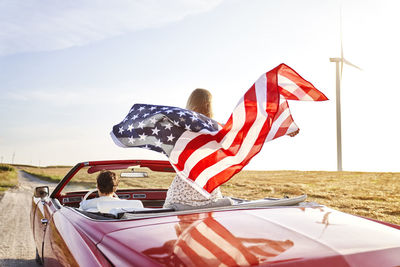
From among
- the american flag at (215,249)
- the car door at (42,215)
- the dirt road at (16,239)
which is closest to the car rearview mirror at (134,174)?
the car door at (42,215)

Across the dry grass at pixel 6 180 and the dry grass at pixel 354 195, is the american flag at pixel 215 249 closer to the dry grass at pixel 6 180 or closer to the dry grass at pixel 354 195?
the dry grass at pixel 354 195

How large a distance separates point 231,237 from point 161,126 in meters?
1.46

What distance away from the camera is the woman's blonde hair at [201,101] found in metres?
3.35

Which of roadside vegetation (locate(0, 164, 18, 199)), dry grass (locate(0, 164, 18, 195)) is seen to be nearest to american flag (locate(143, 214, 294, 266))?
roadside vegetation (locate(0, 164, 18, 199))

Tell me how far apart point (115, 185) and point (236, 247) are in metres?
2.60

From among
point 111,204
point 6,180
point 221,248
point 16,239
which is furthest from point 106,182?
point 6,180

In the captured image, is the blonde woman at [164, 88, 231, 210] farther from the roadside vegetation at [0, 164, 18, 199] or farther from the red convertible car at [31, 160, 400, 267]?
the roadside vegetation at [0, 164, 18, 199]

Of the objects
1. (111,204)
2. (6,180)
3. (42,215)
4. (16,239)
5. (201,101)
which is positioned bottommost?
(6,180)

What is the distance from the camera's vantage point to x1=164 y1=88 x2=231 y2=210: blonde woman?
2.96m

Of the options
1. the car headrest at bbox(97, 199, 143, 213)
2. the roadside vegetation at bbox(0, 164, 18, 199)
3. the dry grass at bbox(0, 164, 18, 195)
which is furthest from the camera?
the dry grass at bbox(0, 164, 18, 195)

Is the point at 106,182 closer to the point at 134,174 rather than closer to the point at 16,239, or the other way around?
the point at 134,174

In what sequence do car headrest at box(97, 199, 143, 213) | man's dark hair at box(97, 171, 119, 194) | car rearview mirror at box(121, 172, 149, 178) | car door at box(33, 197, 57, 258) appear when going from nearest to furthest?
car headrest at box(97, 199, 143, 213) → car door at box(33, 197, 57, 258) → man's dark hair at box(97, 171, 119, 194) → car rearview mirror at box(121, 172, 149, 178)

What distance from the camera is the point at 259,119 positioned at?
3.28m

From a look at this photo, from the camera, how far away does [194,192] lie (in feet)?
10.3
